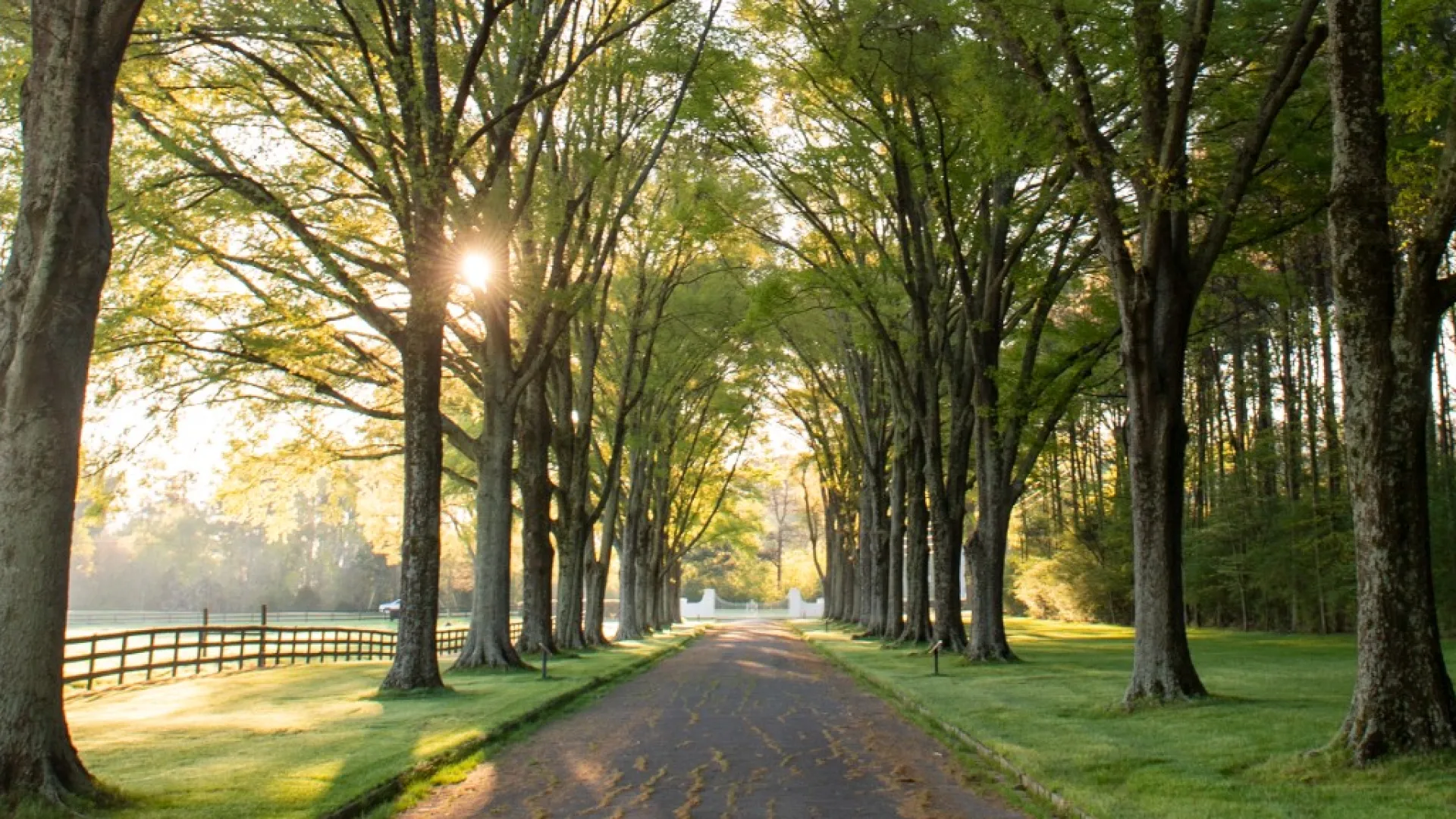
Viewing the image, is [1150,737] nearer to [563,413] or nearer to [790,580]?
[563,413]

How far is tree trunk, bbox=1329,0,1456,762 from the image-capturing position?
785cm

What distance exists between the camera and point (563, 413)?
27688mm

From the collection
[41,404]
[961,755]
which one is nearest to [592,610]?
[961,755]

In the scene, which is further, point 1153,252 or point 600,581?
point 600,581

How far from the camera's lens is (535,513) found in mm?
25438

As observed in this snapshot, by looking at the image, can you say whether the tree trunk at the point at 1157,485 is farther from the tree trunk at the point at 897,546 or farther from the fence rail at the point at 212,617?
the fence rail at the point at 212,617

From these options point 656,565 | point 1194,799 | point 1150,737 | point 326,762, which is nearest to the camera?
point 1194,799

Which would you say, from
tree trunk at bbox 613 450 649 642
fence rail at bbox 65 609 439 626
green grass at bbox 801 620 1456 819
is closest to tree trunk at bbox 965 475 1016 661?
green grass at bbox 801 620 1456 819

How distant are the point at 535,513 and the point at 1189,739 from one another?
17.9 metres

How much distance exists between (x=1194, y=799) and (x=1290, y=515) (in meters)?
31.4

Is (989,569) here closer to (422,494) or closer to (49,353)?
(422,494)

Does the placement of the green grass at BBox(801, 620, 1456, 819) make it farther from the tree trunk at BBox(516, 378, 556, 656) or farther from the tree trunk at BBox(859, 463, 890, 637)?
the tree trunk at BBox(859, 463, 890, 637)

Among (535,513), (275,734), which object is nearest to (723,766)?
(275,734)

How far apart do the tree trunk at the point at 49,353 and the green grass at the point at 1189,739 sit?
6685 mm
